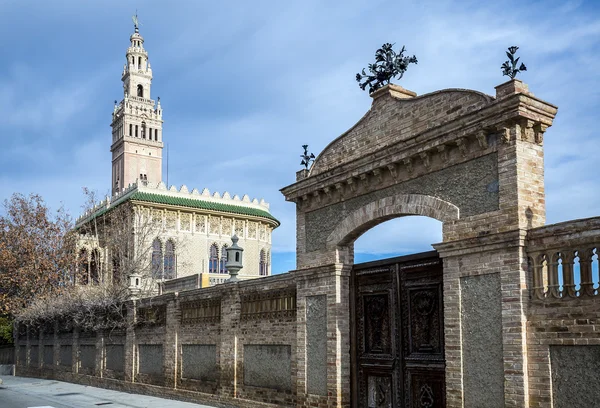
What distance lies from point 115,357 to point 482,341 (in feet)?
50.9

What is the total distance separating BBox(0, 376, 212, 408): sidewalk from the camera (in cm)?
1708

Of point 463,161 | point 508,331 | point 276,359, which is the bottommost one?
point 276,359

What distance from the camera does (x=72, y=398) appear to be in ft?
63.7

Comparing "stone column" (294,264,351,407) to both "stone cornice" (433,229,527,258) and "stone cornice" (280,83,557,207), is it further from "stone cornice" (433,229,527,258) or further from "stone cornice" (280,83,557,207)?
"stone cornice" (433,229,527,258)

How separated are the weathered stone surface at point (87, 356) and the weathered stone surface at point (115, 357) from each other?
1.53 m

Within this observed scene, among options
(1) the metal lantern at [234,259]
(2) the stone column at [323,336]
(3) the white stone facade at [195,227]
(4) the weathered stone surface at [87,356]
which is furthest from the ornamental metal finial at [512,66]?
(3) the white stone facade at [195,227]

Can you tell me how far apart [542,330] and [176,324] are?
1168 cm

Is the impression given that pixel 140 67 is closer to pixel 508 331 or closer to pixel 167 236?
pixel 167 236

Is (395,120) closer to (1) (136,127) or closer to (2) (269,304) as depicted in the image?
(2) (269,304)

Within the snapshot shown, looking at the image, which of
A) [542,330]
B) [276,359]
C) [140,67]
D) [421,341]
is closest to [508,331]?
[542,330]

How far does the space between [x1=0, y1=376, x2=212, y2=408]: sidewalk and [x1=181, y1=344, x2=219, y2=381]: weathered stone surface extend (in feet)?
2.47

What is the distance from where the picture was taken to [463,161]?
1025cm

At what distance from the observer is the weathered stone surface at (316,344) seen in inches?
503

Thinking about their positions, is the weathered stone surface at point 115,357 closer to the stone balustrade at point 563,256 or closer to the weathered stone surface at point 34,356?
the weathered stone surface at point 34,356
